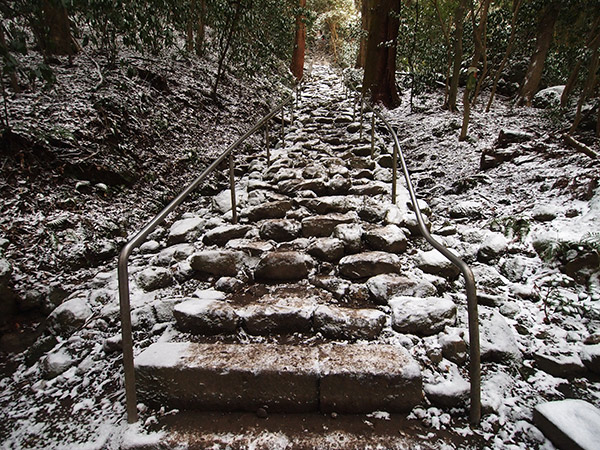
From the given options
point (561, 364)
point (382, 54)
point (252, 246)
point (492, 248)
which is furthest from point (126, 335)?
point (382, 54)

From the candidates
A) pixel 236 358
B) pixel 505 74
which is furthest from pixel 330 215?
pixel 505 74

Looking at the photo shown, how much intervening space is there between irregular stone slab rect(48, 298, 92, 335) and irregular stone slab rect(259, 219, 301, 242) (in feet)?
5.33

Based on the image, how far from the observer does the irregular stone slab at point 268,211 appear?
3570 mm

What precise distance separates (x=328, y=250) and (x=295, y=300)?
64cm

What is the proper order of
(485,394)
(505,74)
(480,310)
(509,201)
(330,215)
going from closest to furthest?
(485,394) → (480,310) → (330,215) → (509,201) → (505,74)

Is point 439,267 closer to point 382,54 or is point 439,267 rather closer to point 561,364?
point 561,364

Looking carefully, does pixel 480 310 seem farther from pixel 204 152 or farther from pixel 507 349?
pixel 204 152

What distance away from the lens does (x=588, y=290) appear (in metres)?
2.37

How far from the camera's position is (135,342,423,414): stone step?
5.57 feet

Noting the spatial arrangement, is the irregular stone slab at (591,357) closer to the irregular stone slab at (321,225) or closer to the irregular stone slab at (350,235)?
the irregular stone slab at (350,235)

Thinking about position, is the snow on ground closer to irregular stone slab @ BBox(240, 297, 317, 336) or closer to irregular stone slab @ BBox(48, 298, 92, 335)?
irregular stone slab @ BBox(48, 298, 92, 335)

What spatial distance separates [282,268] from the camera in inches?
105

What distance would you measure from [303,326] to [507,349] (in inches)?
51.7

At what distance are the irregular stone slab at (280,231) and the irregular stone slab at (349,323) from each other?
3.81 feet
